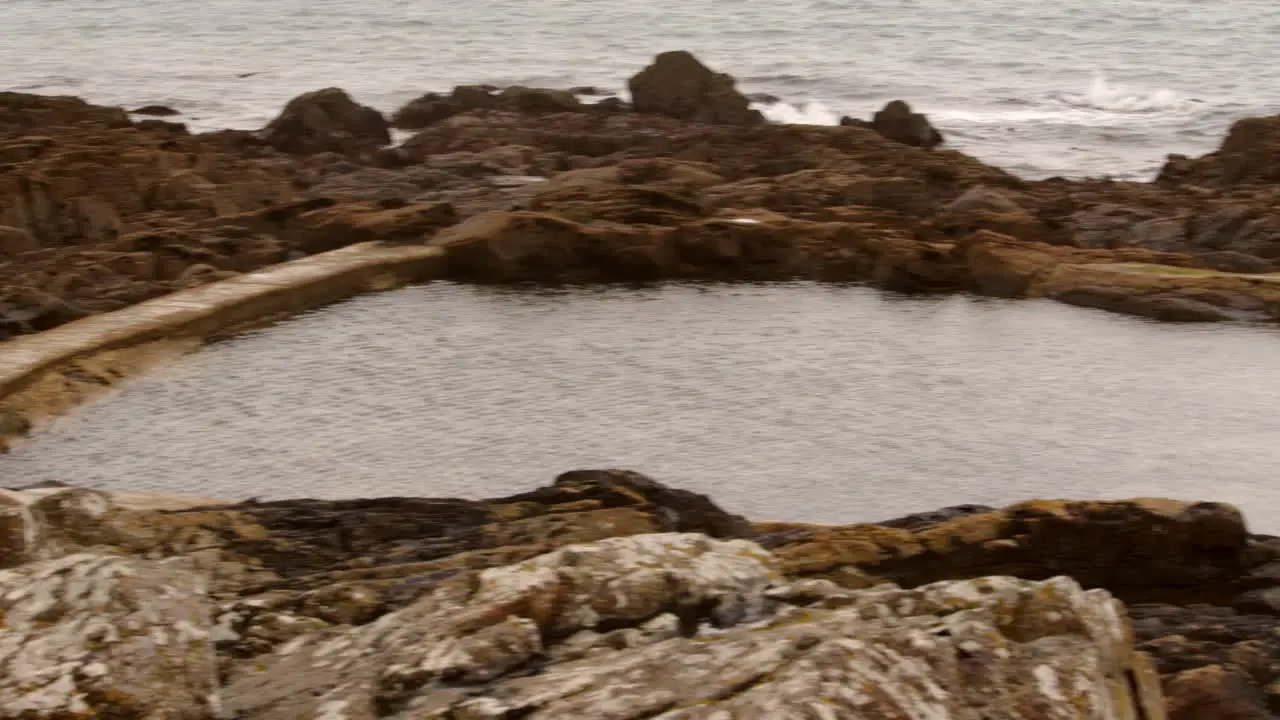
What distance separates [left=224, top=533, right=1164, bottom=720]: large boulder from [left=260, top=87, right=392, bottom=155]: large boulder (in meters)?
28.2

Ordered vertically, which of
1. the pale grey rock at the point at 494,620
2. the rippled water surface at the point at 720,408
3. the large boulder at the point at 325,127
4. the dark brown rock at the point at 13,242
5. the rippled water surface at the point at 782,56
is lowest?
the rippled water surface at the point at 782,56

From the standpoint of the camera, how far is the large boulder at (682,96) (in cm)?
3762

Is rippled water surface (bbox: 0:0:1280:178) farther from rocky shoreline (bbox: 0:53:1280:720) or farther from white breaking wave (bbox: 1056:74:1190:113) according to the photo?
rocky shoreline (bbox: 0:53:1280:720)

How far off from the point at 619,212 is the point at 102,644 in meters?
15.2

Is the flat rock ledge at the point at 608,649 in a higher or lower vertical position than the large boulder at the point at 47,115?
higher

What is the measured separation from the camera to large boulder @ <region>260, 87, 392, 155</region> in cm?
3397

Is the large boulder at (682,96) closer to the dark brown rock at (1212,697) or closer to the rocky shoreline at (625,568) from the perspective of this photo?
the rocky shoreline at (625,568)

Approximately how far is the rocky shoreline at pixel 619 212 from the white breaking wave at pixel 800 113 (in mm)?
15873

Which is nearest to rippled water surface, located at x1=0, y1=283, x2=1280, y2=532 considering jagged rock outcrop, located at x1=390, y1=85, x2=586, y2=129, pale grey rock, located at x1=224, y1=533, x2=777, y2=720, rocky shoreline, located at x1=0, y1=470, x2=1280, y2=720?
rocky shoreline, located at x1=0, y1=470, x2=1280, y2=720

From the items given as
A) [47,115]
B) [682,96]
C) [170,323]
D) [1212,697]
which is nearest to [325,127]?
[47,115]

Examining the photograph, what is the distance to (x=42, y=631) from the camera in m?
5.38

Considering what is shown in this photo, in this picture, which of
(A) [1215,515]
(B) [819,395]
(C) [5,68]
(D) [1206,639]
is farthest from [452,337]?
(C) [5,68]

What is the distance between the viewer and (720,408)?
13.5 metres

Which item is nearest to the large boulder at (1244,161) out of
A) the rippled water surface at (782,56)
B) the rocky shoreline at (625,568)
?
the rocky shoreline at (625,568)
